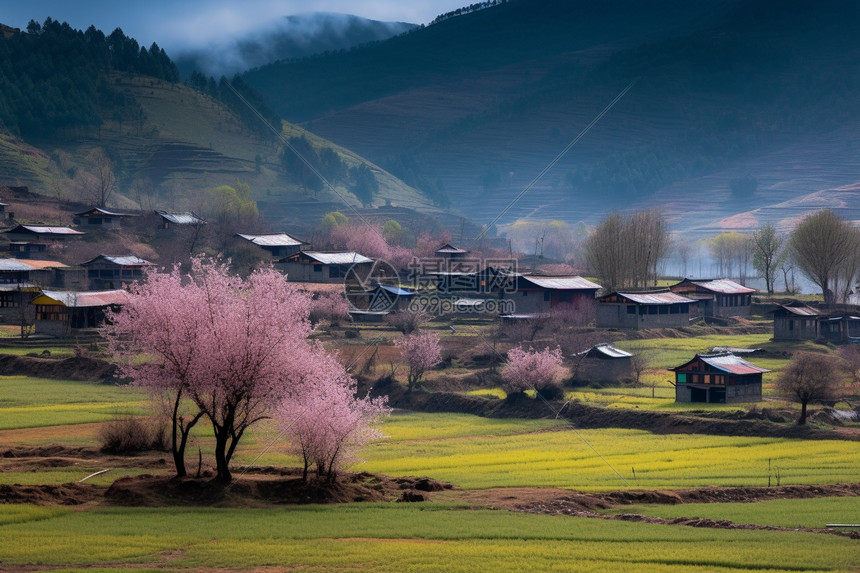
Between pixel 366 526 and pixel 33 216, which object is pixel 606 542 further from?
pixel 33 216

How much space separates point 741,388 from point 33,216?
100 m

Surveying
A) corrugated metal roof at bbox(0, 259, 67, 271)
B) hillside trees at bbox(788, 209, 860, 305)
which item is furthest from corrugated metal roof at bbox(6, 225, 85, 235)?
hillside trees at bbox(788, 209, 860, 305)

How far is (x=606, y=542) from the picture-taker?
29.8 m

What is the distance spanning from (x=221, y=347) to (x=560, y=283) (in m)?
70.9

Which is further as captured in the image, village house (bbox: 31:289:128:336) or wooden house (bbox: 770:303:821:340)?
wooden house (bbox: 770:303:821:340)

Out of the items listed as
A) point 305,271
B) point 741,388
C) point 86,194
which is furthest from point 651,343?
point 86,194

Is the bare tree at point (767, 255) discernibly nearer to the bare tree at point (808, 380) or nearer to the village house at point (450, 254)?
the village house at point (450, 254)

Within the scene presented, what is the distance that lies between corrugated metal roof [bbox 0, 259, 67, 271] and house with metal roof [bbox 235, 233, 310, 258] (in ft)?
87.9

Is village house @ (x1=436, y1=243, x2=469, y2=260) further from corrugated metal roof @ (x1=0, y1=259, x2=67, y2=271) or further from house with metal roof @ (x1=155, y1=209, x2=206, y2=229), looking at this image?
corrugated metal roof @ (x1=0, y1=259, x2=67, y2=271)

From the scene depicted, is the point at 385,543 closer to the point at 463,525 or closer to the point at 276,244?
Answer: the point at 463,525

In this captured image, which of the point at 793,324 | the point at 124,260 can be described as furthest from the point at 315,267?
the point at 793,324

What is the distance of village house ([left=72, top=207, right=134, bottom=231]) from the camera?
427 ft

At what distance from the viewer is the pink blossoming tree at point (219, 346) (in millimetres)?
35125

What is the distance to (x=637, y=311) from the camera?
9756 centimetres
